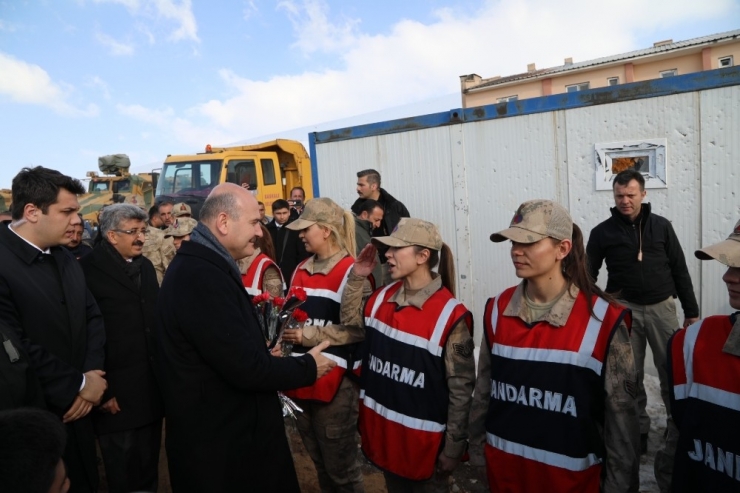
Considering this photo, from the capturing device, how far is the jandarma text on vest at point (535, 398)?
2.11 m

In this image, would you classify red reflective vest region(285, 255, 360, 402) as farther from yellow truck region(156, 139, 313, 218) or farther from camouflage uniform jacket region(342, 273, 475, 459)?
yellow truck region(156, 139, 313, 218)

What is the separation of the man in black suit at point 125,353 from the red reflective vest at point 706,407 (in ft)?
9.48

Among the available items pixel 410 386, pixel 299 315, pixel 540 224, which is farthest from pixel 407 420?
pixel 540 224

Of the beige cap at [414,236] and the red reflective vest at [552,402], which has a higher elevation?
the beige cap at [414,236]

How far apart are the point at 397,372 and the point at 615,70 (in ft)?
125

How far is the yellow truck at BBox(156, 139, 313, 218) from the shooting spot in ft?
42.1

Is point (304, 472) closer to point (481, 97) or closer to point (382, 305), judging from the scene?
point (382, 305)

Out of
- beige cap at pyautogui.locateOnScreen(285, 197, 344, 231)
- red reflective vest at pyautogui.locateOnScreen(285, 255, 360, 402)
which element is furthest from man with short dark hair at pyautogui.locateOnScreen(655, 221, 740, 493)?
beige cap at pyautogui.locateOnScreen(285, 197, 344, 231)

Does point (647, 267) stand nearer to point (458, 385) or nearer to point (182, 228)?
point (458, 385)

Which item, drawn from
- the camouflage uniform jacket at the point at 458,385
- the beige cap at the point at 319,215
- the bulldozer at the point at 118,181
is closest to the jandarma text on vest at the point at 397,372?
the camouflage uniform jacket at the point at 458,385

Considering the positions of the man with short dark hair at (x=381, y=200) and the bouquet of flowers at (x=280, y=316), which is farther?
the man with short dark hair at (x=381, y=200)

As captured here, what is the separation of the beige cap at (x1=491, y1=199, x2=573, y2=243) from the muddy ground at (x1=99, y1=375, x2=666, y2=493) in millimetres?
2039

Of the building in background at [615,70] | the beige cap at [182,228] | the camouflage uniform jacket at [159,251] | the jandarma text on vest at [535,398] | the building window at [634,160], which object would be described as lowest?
the jandarma text on vest at [535,398]

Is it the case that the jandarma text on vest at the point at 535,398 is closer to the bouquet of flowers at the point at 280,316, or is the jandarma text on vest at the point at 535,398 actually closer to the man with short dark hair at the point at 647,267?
the bouquet of flowers at the point at 280,316
